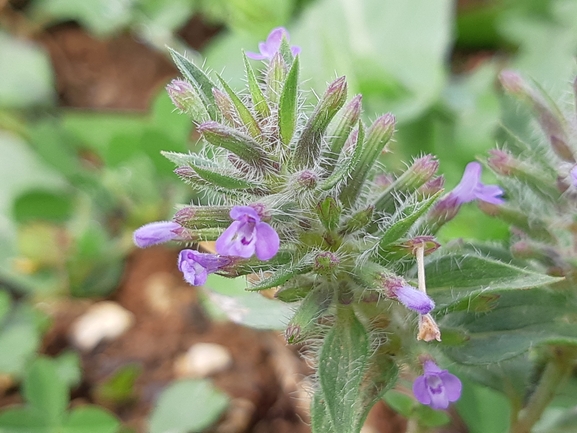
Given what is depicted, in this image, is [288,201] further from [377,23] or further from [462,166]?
[377,23]

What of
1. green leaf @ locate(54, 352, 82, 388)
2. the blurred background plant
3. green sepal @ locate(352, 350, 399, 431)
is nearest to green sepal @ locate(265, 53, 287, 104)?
green sepal @ locate(352, 350, 399, 431)

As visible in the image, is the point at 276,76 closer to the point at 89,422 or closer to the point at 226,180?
the point at 226,180

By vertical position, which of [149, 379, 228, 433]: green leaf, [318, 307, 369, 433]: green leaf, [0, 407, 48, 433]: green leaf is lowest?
[149, 379, 228, 433]: green leaf

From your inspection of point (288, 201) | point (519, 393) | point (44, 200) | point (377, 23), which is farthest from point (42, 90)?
point (519, 393)

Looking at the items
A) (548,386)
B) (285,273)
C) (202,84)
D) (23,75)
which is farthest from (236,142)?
(23,75)

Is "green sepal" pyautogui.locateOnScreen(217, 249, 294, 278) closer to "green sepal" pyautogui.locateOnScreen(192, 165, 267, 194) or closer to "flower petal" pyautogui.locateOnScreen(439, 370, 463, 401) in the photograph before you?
"green sepal" pyautogui.locateOnScreen(192, 165, 267, 194)

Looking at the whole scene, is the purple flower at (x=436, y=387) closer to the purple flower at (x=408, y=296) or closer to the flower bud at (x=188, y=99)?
the purple flower at (x=408, y=296)
